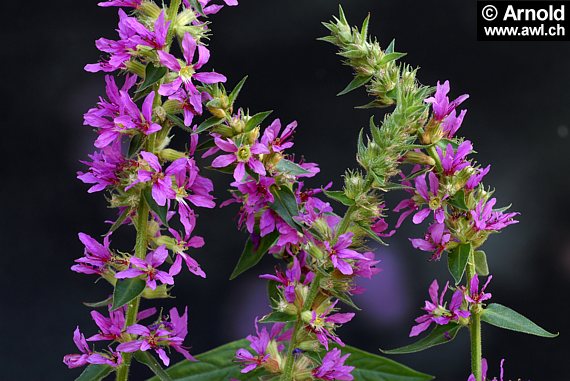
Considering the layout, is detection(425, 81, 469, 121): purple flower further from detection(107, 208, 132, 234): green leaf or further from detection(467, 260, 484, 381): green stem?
detection(107, 208, 132, 234): green leaf

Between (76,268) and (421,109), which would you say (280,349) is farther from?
(421,109)

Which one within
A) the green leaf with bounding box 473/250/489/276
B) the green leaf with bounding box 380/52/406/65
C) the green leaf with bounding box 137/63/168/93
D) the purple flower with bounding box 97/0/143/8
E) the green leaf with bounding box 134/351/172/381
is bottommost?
the green leaf with bounding box 134/351/172/381

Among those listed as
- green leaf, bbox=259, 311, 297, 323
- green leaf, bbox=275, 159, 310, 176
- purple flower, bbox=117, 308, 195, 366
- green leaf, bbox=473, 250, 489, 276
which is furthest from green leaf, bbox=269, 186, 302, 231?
green leaf, bbox=473, 250, 489, 276

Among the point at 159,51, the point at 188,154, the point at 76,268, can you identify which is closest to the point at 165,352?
the point at 76,268

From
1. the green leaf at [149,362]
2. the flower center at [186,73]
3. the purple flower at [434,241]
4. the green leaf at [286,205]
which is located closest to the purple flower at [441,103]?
the purple flower at [434,241]

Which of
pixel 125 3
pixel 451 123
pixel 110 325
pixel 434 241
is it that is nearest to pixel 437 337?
pixel 434 241

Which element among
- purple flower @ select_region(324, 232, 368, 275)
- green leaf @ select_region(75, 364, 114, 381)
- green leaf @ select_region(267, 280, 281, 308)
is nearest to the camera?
purple flower @ select_region(324, 232, 368, 275)
